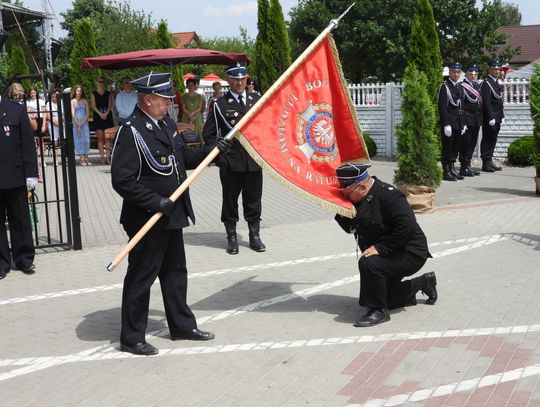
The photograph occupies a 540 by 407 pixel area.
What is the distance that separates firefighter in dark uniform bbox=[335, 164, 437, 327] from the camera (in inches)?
245

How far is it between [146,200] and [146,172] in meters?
0.27

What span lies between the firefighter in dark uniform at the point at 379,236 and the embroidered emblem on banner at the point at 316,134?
0.25 metres

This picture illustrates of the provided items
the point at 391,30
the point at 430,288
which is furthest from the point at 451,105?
the point at 391,30

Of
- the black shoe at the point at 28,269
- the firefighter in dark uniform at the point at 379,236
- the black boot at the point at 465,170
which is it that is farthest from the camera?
the black boot at the point at 465,170

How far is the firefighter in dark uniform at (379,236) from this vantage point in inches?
245

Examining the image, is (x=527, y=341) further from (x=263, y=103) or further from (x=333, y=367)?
(x=263, y=103)

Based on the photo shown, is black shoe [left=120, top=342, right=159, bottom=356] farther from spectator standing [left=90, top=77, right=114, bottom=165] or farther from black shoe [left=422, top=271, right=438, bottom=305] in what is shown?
spectator standing [left=90, top=77, right=114, bottom=165]

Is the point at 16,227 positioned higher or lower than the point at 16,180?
lower

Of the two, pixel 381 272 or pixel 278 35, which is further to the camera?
pixel 278 35

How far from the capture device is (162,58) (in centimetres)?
1789

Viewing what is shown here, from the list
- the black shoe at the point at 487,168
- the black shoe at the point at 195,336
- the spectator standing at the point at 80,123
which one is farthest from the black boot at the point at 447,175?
the black shoe at the point at 195,336

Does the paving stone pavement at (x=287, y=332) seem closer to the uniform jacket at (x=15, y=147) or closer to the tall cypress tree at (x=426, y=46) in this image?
the uniform jacket at (x=15, y=147)

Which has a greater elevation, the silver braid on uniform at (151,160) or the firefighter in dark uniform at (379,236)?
the silver braid on uniform at (151,160)

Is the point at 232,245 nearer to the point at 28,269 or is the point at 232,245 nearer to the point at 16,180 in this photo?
the point at 28,269
